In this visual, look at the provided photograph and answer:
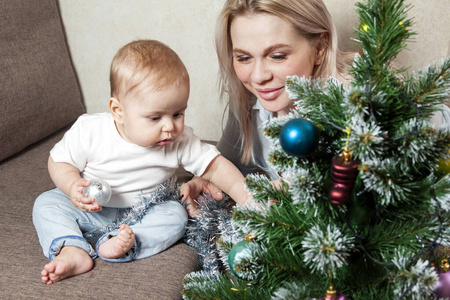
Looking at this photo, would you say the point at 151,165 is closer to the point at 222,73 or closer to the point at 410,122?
the point at 222,73

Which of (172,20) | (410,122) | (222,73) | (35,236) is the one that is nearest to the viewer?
(410,122)

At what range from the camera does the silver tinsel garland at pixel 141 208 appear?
4.09 feet

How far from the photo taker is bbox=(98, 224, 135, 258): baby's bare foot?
1110mm

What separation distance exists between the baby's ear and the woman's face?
1.28 feet

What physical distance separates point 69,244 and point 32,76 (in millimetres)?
769

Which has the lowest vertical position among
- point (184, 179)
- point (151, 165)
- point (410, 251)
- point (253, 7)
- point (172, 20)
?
point (184, 179)

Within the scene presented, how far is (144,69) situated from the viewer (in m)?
1.15

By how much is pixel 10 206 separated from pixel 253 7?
0.92 metres

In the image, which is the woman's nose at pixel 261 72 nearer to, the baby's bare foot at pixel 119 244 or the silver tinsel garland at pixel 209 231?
the silver tinsel garland at pixel 209 231

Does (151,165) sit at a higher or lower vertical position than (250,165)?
higher

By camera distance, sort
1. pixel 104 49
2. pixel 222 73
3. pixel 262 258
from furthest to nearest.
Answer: pixel 104 49 → pixel 222 73 → pixel 262 258

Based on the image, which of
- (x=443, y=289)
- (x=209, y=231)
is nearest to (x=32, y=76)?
(x=209, y=231)

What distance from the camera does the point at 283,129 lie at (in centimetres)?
74

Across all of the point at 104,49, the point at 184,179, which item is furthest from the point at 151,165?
the point at 104,49
